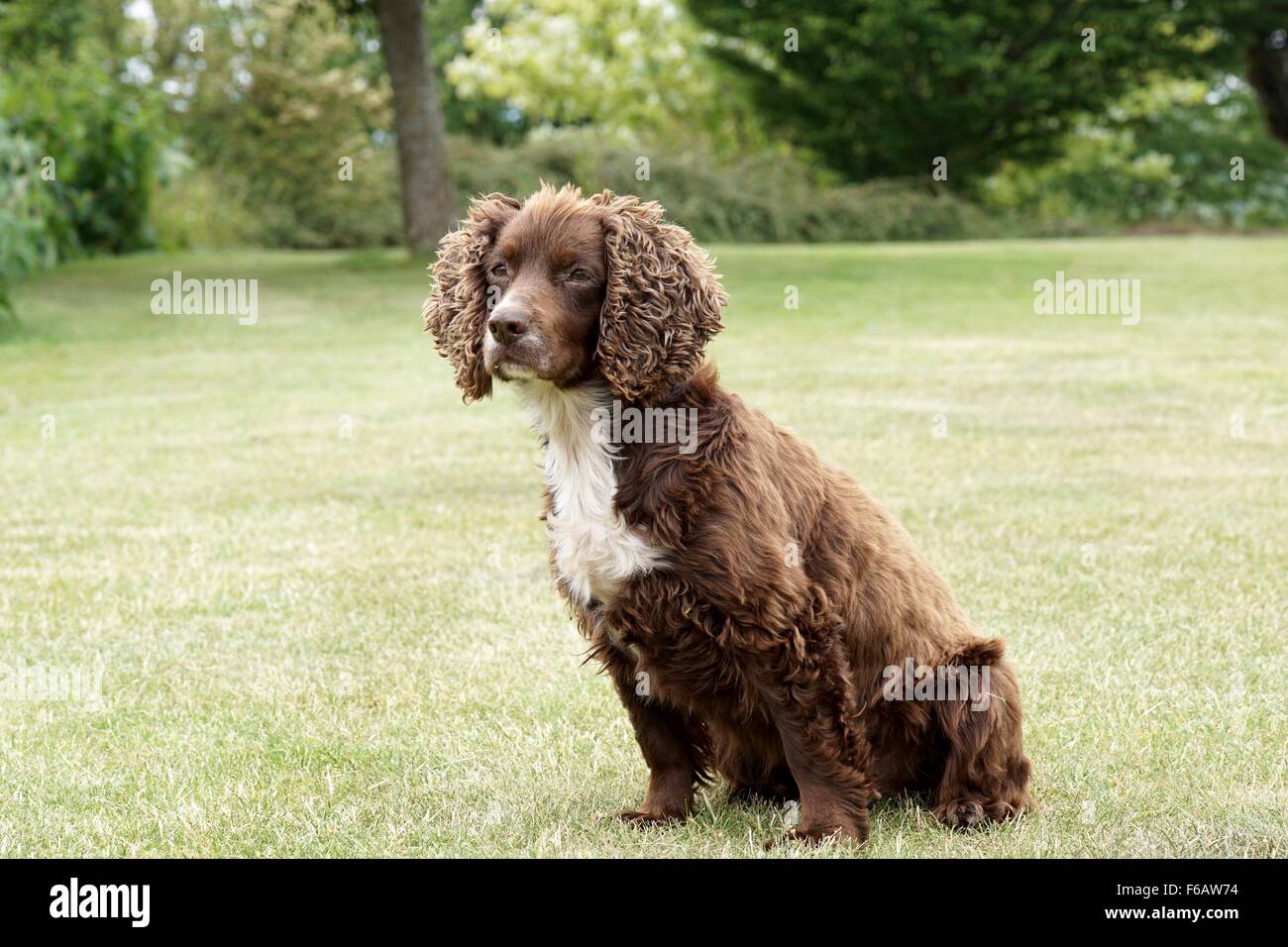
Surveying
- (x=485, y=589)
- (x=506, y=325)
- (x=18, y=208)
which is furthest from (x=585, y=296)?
(x=18, y=208)

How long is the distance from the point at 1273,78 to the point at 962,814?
143ft

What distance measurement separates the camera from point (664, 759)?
14.7ft

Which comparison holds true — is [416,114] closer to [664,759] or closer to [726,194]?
[726,194]

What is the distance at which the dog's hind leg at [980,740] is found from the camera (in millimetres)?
4340

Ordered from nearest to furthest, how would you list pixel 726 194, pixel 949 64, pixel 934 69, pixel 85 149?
pixel 85 149 → pixel 726 194 → pixel 949 64 → pixel 934 69

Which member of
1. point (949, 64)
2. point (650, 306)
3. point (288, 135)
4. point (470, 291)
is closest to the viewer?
point (650, 306)

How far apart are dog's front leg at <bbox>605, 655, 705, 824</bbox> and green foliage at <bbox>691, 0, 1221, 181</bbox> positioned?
33.9 metres

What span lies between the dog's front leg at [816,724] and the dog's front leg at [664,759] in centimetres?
40

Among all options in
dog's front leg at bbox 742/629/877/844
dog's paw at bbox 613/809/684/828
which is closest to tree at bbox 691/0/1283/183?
dog's paw at bbox 613/809/684/828

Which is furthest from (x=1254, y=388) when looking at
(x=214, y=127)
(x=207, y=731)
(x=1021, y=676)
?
(x=214, y=127)

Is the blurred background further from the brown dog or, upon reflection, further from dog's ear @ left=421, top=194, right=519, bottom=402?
the brown dog

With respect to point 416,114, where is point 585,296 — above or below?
below

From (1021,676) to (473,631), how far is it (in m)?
2.37

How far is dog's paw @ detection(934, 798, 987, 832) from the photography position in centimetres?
434
